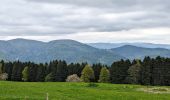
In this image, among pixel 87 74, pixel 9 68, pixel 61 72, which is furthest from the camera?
pixel 9 68

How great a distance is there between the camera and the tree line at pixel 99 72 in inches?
6171

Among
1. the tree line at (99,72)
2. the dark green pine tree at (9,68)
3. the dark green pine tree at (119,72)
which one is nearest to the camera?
the tree line at (99,72)

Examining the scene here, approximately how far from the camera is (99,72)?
173m

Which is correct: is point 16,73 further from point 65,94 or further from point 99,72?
point 65,94

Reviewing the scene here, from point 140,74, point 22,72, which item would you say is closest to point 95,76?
point 140,74

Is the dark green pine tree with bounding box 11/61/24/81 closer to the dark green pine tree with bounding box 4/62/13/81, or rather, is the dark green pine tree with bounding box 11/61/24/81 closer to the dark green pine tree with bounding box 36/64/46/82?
the dark green pine tree with bounding box 4/62/13/81

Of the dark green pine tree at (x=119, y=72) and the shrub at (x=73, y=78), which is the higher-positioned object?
the dark green pine tree at (x=119, y=72)

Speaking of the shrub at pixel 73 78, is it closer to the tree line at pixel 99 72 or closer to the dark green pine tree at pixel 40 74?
the tree line at pixel 99 72

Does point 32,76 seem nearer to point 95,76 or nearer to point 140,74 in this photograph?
point 95,76

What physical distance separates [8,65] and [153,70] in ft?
258

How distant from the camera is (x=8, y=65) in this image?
18612 centimetres

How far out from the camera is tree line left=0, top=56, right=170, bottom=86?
15675 centimetres

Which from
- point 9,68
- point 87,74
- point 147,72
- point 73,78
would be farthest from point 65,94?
point 9,68

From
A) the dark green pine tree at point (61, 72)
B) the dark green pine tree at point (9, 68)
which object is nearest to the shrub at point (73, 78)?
the dark green pine tree at point (61, 72)
